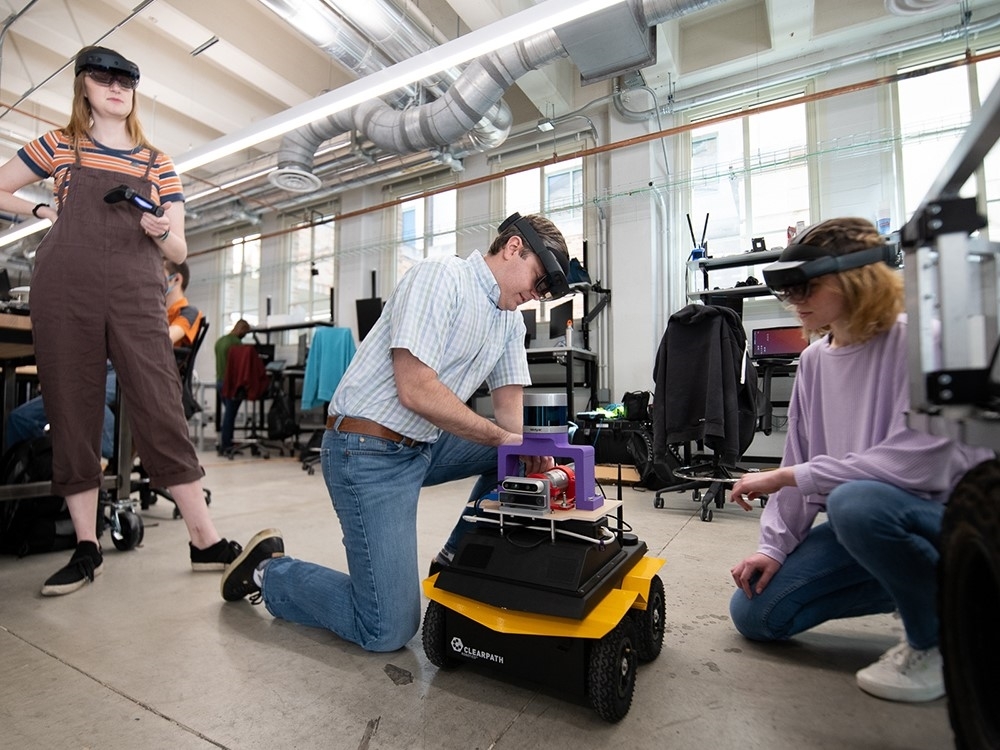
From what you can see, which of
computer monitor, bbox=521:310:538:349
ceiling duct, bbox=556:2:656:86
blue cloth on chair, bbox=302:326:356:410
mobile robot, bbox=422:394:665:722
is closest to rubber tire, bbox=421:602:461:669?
mobile robot, bbox=422:394:665:722

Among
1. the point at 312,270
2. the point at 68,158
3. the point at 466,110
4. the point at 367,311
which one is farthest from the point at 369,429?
the point at 312,270

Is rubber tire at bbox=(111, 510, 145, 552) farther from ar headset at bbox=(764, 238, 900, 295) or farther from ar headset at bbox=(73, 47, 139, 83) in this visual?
ar headset at bbox=(764, 238, 900, 295)

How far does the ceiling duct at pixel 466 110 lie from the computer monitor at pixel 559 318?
5.12 feet

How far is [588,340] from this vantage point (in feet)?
14.6

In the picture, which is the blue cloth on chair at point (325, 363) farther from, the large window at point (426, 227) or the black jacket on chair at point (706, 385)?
the black jacket on chair at point (706, 385)

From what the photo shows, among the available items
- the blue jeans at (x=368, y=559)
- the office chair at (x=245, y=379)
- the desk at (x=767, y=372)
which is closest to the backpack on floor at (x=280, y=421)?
the office chair at (x=245, y=379)

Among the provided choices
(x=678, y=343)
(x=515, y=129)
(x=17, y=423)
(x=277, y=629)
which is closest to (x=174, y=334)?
(x=17, y=423)

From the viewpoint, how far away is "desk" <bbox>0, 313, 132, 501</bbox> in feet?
5.06

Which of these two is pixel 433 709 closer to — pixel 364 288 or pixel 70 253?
pixel 70 253

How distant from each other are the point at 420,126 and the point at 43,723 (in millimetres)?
4128

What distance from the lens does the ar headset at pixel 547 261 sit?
1.16m

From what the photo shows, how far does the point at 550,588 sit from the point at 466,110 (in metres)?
3.86

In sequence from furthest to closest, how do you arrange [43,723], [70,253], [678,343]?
[678,343], [70,253], [43,723]

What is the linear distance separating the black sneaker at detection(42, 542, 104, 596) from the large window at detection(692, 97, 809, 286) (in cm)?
385
